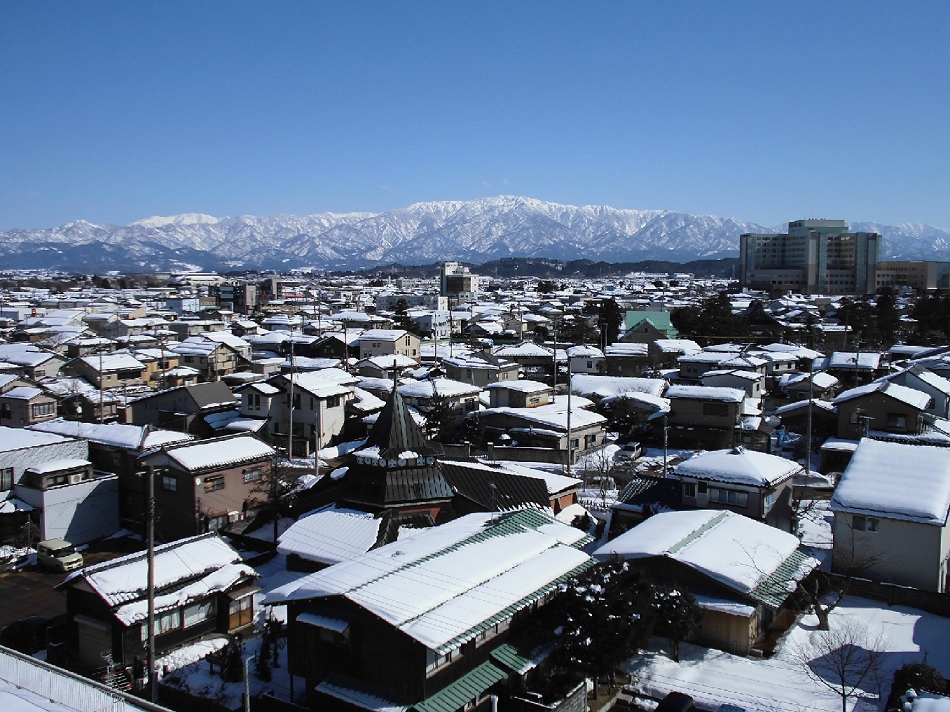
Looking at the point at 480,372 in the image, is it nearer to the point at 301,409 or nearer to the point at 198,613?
the point at 301,409

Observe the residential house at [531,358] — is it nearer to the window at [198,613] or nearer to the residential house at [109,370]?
the residential house at [109,370]

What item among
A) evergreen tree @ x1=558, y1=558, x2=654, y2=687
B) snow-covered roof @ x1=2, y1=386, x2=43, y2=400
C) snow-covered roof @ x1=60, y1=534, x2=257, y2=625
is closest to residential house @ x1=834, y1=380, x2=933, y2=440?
evergreen tree @ x1=558, y1=558, x2=654, y2=687

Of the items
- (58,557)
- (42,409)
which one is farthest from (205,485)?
(42,409)

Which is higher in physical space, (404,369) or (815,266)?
(815,266)

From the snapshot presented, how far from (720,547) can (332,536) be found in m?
6.70

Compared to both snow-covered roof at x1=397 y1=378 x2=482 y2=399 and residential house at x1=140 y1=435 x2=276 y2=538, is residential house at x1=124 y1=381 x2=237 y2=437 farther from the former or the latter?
residential house at x1=140 y1=435 x2=276 y2=538

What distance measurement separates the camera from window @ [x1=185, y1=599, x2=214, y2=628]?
1226 centimetres

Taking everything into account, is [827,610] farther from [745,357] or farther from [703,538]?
[745,357]

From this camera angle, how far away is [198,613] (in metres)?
12.4

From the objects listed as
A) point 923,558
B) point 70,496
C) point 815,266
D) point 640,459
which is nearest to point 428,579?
point 923,558

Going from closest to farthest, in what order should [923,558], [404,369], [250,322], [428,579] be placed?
[428,579] → [923,558] → [404,369] → [250,322]

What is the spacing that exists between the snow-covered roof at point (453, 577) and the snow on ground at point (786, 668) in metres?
1.84

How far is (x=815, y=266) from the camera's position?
3772 inches

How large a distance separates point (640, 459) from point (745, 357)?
13.5 meters
